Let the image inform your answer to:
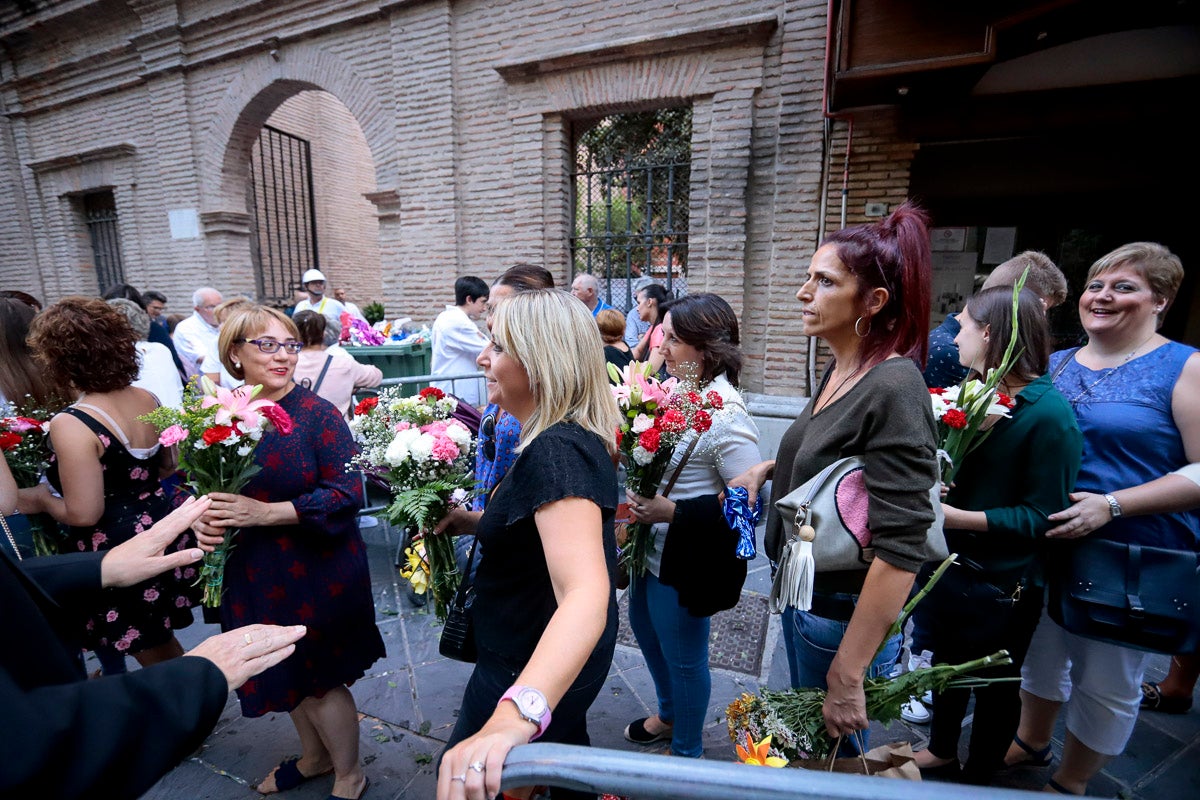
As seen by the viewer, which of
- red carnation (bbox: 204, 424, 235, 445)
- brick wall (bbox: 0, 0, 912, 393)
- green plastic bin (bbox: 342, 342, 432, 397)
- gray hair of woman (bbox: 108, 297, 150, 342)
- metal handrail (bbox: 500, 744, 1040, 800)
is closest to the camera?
metal handrail (bbox: 500, 744, 1040, 800)

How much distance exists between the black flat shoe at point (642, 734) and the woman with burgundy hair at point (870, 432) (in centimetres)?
119

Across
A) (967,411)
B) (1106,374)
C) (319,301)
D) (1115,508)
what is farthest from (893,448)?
(319,301)

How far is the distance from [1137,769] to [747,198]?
5467 mm

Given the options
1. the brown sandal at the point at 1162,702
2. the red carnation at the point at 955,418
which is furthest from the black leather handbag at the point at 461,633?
the brown sandal at the point at 1162,702

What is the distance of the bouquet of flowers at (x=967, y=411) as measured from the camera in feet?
6.01

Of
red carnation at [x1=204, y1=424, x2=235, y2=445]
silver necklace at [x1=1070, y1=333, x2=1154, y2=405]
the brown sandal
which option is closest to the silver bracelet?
silver necklace at [x1=1070, y1=333, x2=1154, y2=405]

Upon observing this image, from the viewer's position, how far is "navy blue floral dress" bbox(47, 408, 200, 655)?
2404 mm

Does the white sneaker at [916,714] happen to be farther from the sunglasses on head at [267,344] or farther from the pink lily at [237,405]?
the sunglasses on head at [267,344]

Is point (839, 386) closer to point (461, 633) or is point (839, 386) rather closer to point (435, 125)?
point (461, 633)

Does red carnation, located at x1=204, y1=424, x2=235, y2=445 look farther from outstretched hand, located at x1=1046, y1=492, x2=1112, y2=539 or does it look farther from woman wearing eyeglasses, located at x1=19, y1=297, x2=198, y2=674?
outstretched hand, located at x1=1046, y1=492, x2=1112, y2=539

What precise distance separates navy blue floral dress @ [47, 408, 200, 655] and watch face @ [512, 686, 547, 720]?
211cm

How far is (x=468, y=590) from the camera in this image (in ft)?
5.99

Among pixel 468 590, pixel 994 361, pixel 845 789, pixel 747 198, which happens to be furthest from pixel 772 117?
pixel 845 789

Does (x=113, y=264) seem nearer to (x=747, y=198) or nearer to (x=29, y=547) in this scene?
(x=29, y=547)
